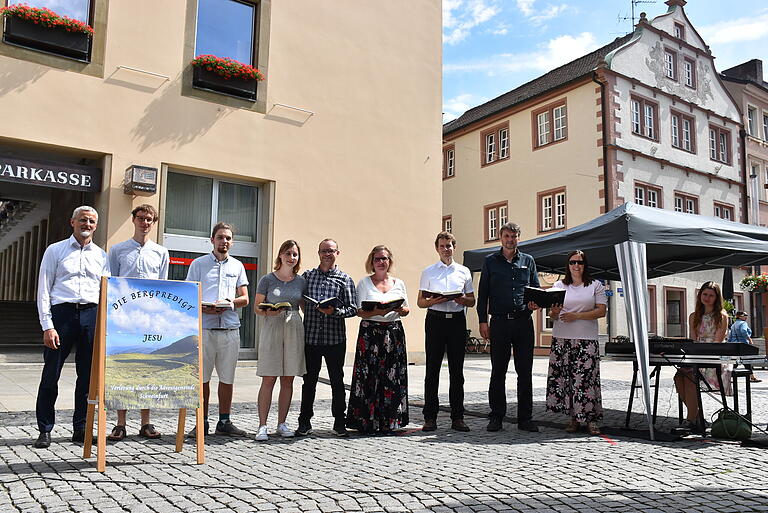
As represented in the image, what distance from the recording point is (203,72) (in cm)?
1324

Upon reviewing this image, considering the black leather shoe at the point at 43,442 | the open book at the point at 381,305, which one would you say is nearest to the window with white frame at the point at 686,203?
the open book at the point at 381,305

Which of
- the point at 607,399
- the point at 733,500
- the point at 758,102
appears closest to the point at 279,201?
the point at 607,399

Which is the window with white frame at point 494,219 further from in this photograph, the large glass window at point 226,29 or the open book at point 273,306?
the open book at point 273,306

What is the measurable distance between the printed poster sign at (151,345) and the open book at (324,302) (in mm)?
1121

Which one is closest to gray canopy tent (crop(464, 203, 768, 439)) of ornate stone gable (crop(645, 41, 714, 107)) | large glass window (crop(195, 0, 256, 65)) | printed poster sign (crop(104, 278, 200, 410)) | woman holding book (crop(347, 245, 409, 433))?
woman holding book (crop(347, 245, 409, 433))

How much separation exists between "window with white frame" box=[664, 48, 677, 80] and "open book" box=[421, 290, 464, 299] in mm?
23976

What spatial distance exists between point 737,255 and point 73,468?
7.74 meters

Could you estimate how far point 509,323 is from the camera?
266 inches

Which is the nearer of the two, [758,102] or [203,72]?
[203,72]

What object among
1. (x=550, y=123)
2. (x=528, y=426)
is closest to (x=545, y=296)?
(x=528, y=426)

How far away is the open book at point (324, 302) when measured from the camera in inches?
236

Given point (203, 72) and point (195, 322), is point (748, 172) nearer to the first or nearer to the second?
point (203, 72)

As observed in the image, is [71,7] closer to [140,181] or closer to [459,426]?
[140,181]

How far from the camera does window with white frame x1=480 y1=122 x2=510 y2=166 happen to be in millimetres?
27984
